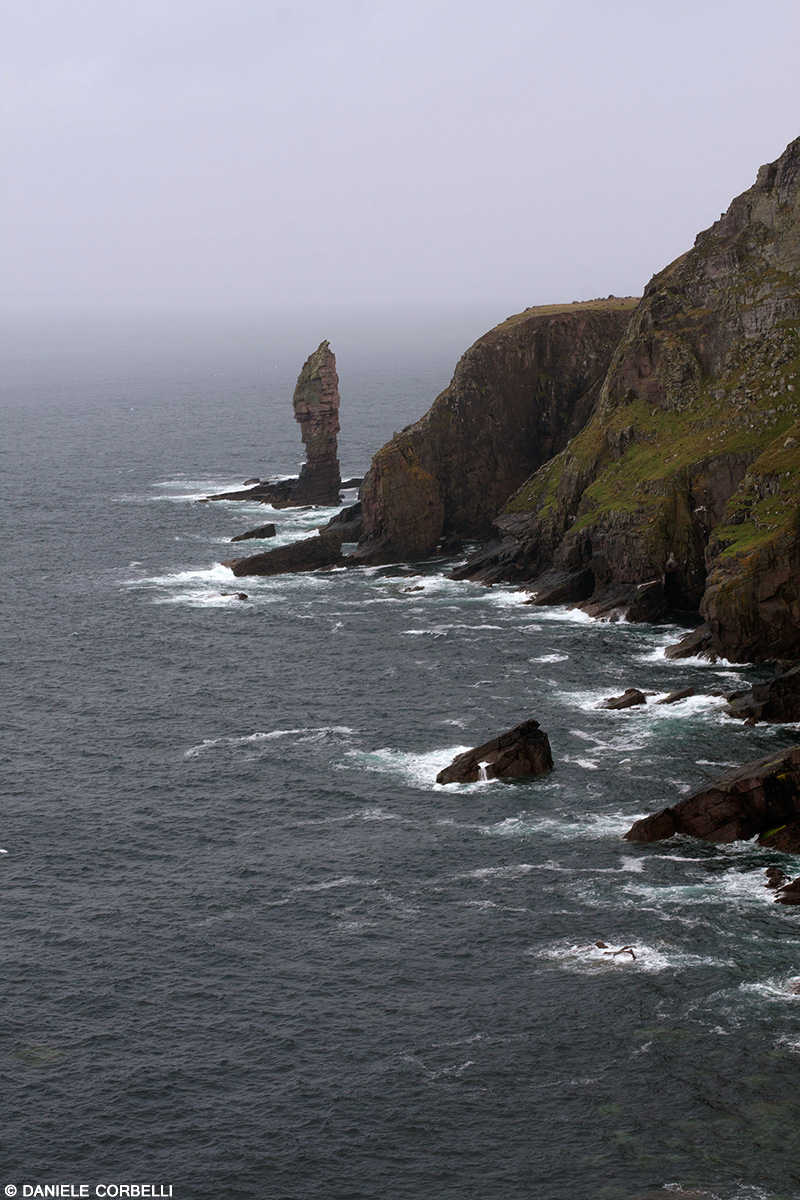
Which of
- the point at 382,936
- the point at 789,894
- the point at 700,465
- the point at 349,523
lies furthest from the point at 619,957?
the point at 349,523

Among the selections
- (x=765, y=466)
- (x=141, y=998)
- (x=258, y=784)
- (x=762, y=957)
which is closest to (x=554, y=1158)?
(x=762, y=957)

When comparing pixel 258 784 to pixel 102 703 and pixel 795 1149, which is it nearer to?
pixel 102 703

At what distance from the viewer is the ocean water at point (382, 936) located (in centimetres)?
5984

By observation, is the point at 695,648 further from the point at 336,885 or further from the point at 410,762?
the point at 336,885

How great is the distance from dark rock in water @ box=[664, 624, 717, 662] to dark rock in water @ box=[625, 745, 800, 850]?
33.9m

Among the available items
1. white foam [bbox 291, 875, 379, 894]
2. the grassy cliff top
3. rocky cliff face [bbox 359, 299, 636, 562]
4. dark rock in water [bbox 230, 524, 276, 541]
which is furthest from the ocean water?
the grassy cliff top

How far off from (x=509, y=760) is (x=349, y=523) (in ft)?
274

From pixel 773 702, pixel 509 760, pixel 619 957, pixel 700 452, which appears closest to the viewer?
pixel 619 957

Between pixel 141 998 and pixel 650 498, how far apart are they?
275 ft

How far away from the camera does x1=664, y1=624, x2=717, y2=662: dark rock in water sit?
119875 millimetres

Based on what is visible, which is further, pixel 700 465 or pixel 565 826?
pixel 700 465

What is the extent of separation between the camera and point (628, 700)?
358ft

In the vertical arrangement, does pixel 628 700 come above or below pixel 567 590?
below

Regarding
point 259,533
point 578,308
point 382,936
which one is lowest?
point 382,936
